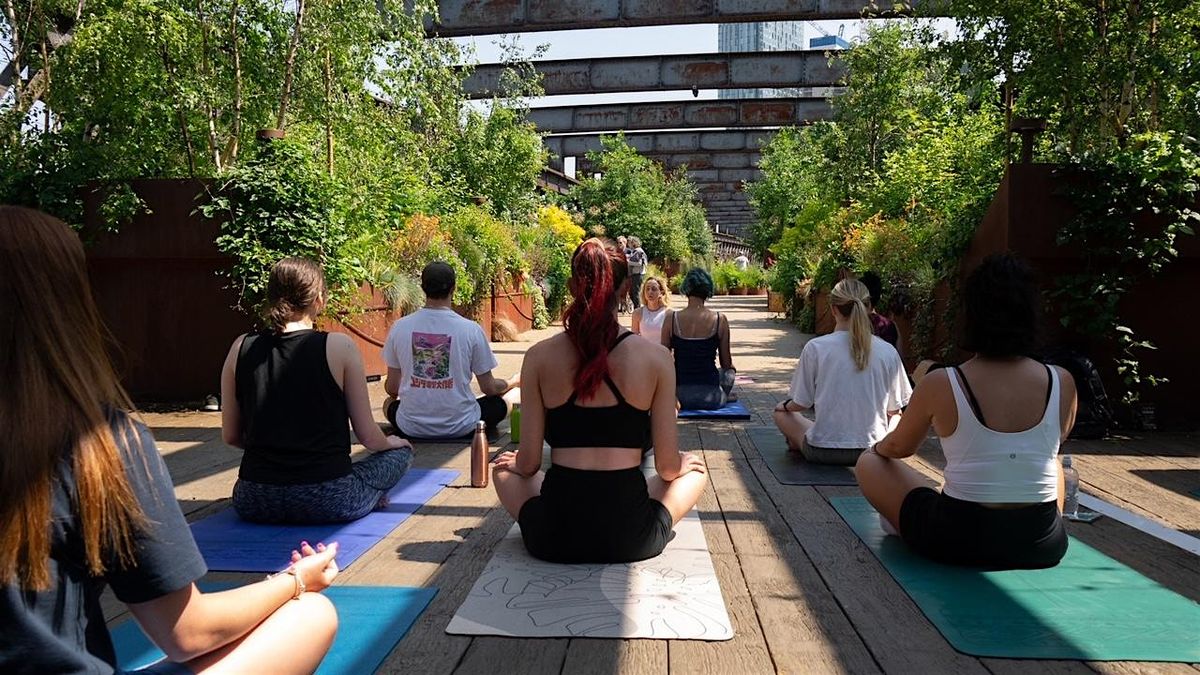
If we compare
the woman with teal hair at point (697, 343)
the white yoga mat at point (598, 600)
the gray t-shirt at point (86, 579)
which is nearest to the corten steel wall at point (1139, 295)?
the woman with teal hair at point (697, 343)

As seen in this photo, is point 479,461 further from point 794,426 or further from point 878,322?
point 878,322

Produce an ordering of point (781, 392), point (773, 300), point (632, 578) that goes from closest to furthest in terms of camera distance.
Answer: point (632, 578)
point (781, 392)
point (773, 300)

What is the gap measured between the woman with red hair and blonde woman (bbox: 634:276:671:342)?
4350 mm

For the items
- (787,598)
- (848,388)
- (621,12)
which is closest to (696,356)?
(848,388)

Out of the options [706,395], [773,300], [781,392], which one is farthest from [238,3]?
[773,300]

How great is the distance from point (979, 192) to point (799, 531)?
236 inches

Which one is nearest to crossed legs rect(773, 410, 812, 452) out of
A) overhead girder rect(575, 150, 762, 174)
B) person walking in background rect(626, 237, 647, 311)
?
person walking in background rect(626, 237, 647, 311)

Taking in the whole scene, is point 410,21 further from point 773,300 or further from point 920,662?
point 773,300

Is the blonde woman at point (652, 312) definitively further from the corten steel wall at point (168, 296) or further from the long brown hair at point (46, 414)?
the long brown hair at point (46, 414)

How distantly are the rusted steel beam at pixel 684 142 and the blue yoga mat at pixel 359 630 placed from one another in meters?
20.1

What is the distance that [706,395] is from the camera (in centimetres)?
714

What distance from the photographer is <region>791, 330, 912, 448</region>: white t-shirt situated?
489cm

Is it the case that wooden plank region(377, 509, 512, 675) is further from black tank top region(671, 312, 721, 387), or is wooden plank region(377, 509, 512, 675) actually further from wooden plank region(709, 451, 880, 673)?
black tank top region(671, 312, 721, 387)

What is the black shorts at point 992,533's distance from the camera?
10.4 feet
